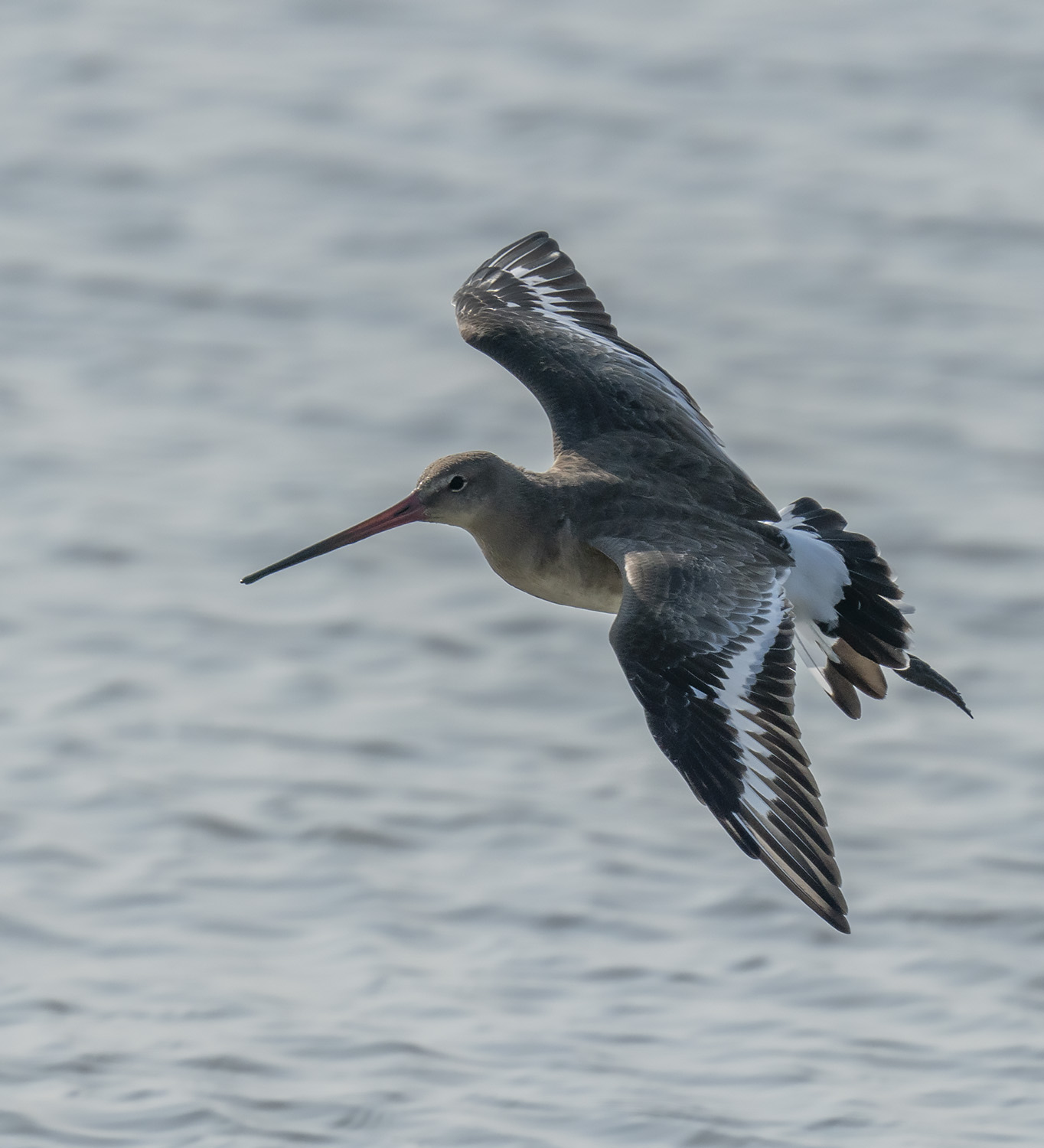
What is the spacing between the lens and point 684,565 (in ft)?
22.4

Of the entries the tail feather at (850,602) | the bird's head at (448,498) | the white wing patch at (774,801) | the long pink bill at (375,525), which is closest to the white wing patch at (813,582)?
the tail feather at (850,602)

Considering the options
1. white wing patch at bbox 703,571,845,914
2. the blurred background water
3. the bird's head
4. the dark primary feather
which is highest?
the dark primary feather

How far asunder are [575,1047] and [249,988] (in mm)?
1489

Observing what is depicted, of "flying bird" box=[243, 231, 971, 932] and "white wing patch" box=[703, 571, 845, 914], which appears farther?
"flying bird" box=[243, 231, 971, 932]

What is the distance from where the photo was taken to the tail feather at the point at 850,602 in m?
7.35

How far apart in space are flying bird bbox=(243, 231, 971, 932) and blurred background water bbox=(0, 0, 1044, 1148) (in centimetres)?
271

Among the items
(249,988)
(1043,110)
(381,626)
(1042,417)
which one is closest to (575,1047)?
(249,988)

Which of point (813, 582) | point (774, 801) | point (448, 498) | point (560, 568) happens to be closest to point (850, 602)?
point (813, 582)

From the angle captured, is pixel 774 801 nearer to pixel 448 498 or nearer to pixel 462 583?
pixel 448 498

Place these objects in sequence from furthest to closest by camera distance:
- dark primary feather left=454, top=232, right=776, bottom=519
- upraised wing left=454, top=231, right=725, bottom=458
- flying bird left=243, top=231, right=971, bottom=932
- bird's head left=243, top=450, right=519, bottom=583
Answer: upraised wing left=454, top=231, right=725, bottom=458 < dark primary feather left=454, top=232, right=776, bottom=519 < bird's head left=243, top=450, right=519, bottom=583 < flying bird left=243, top=231, right=971, bottom=932

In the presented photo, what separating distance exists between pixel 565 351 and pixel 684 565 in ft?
5.75

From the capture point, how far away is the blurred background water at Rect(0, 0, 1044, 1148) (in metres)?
9.66

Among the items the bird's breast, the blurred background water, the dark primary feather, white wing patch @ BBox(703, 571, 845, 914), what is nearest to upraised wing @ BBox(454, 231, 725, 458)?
the dark primary feather

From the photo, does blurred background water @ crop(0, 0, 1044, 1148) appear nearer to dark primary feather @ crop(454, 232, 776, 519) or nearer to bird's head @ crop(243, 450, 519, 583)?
bird's head @ crop(243, 450, 519, 583)
